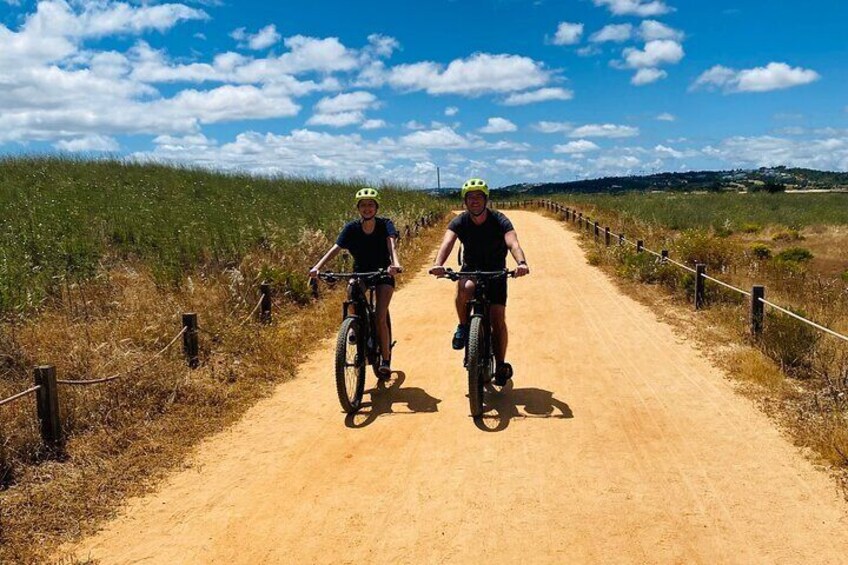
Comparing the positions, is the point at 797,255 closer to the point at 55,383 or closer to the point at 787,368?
the point at 787,368

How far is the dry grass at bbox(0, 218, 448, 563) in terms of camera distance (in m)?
4.34

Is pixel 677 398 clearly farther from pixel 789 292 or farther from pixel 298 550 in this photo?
pixel 789 292

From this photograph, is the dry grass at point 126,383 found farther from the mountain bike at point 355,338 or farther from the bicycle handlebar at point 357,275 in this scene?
the bicycle handlebar at point 357,275

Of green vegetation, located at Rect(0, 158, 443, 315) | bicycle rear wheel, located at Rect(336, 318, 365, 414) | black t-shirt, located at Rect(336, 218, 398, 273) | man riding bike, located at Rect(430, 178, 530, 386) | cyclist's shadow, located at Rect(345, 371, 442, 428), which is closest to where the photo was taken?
bicycle rear wheel, located at Rect(336, 318, 365, 414)

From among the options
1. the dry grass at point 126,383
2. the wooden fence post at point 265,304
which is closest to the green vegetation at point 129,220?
the dry grass at point 126,383

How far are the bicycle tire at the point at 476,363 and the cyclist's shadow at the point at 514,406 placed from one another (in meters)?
0.16

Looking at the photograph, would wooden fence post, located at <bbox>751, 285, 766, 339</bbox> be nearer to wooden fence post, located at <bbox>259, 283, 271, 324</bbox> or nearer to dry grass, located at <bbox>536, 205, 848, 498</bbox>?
dry grass, located at <bbox>536, 205, 848, 498</bbox>

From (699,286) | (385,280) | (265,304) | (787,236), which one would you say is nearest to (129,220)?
(265,304)

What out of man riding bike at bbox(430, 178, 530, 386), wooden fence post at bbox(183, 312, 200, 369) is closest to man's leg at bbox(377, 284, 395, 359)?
man riding bike at bbox(430, 178, 530, 386)

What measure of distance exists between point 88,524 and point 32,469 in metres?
0.91

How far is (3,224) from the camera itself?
1150cm

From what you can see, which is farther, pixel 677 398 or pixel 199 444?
pixel 677 398

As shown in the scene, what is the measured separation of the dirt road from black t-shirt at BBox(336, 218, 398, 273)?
141 centimetres

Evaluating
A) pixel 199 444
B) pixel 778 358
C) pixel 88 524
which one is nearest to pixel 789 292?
pixel 778 358
